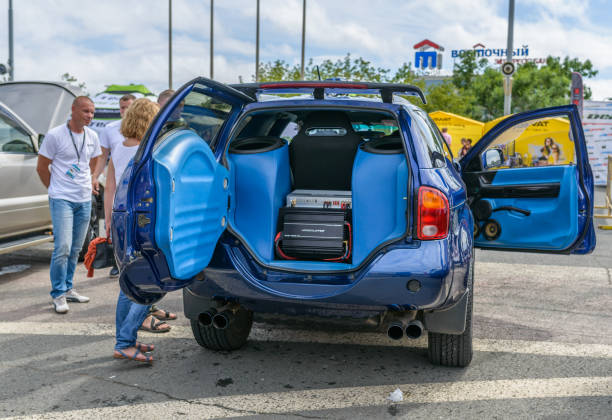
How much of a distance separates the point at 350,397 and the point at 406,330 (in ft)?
1.67

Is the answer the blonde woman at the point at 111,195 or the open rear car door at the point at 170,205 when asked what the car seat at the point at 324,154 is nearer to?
the open rear car door at the point at 170,205

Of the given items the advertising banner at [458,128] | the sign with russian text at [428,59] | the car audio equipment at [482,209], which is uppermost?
the sign with russian text at [428,59]

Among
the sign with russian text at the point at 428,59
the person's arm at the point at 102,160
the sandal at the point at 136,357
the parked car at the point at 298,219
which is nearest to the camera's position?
the parked car at the point at 298,219

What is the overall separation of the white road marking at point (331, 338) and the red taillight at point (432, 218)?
4.49 feet

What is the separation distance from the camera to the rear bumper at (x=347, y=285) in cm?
334

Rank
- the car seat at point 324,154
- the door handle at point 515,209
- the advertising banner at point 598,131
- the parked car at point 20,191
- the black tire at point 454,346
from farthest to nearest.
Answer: the advertising banner at point 598,131 → the parked car at point 20,191 → the door handle at point 515,209 → the car seat at point 324,154 → the black tire at point 454,346

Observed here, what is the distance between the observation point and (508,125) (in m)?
5.03

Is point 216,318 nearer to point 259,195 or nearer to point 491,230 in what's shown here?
point 259,195

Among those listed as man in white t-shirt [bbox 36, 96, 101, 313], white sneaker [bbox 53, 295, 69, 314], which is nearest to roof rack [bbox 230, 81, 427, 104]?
man in white t-shirt [bbox 36, 96, 101, 313]

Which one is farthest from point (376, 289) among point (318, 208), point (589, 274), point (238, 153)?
point (589, 274)

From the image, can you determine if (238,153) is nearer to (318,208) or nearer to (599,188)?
(318,208)

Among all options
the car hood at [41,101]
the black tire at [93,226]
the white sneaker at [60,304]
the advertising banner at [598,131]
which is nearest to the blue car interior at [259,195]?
the white sneaker at [60,304]

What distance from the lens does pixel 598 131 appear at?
1934 cm

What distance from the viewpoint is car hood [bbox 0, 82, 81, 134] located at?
8781 mm
